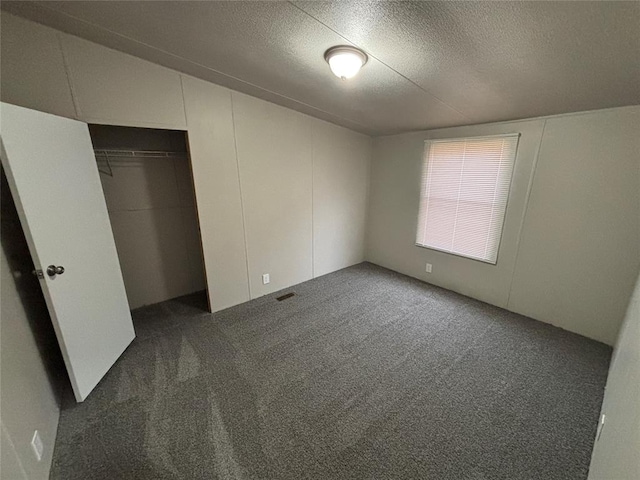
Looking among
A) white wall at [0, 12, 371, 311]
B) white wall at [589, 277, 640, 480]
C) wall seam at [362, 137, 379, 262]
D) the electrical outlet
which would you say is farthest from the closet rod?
white wall at [589, 277, 640, 480]

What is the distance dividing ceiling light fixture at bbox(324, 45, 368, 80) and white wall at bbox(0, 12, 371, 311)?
4.49 ft

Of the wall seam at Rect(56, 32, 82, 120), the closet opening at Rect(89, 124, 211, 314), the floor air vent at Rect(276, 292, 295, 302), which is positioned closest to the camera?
the wall seam at Rect(56, 32, 82, 120)

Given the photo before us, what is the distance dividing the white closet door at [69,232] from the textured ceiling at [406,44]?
2.52 ft

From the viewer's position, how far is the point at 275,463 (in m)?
1.35

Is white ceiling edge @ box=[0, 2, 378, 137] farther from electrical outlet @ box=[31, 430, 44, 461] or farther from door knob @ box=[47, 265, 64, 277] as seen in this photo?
electrical outlet @ box=[31, 430, 44, 461]

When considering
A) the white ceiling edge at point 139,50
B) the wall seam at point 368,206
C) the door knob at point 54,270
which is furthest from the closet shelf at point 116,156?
the wall seam at point 368,206

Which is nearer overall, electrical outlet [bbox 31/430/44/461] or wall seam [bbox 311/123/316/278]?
electrical outlet [bbox 31/430/44/461]

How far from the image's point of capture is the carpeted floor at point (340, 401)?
1351mm

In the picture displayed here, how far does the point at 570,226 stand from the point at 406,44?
7.72ft

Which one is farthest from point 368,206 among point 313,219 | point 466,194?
point 466,194

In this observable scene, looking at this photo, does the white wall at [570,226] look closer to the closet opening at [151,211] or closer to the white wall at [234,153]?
the white wall at [234,153]

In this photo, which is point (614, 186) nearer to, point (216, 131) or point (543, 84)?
point (543, 84)

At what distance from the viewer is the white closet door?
→ 141 cm

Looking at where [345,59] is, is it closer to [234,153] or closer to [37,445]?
[234,153]
